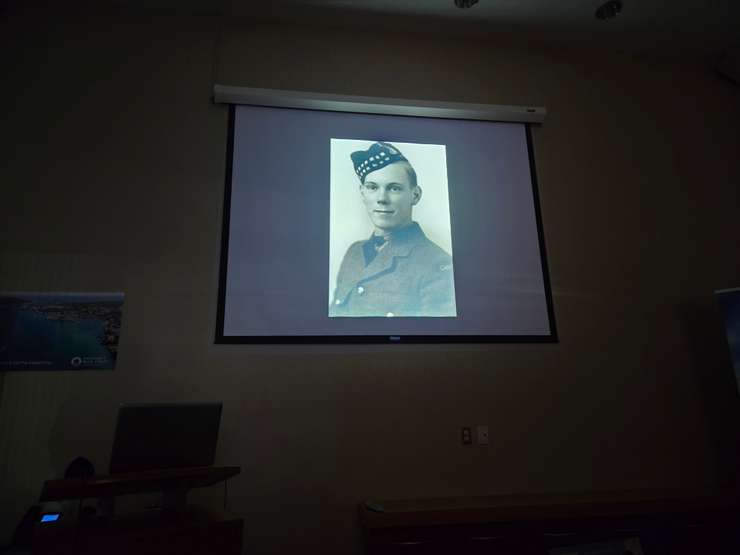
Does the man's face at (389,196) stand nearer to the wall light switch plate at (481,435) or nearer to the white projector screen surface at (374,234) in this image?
the white projector screen surface at (374,234)

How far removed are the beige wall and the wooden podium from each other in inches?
28.3

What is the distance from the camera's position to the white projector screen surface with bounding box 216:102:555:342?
2576 mm

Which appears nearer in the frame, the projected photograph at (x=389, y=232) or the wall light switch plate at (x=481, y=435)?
the wall light switch plate at (x=481, y=435)

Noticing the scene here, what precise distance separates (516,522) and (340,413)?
3.40 ft

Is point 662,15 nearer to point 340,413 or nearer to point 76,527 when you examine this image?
point 340,413

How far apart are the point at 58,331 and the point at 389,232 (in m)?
1.94

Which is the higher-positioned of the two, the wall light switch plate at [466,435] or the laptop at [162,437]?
the laptop at [162,437]

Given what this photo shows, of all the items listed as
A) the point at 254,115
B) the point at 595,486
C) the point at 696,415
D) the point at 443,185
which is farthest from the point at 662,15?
the point at 595,486

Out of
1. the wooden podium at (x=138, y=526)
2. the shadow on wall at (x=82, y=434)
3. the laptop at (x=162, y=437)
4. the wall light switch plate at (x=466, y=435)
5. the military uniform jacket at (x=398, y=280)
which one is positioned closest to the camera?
the wooden podium at (x=138, y=526)

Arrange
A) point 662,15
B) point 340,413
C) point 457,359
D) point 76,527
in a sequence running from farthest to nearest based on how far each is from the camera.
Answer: point 662,15
point 457,359
point 340,413
point 76,527

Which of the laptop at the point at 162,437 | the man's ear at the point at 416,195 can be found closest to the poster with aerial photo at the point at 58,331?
the laptop at the point at 162,437

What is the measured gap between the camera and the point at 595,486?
2.54 meters

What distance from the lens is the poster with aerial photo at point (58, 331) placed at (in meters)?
2.30

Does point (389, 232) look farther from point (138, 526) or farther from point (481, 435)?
point (138, 526)
